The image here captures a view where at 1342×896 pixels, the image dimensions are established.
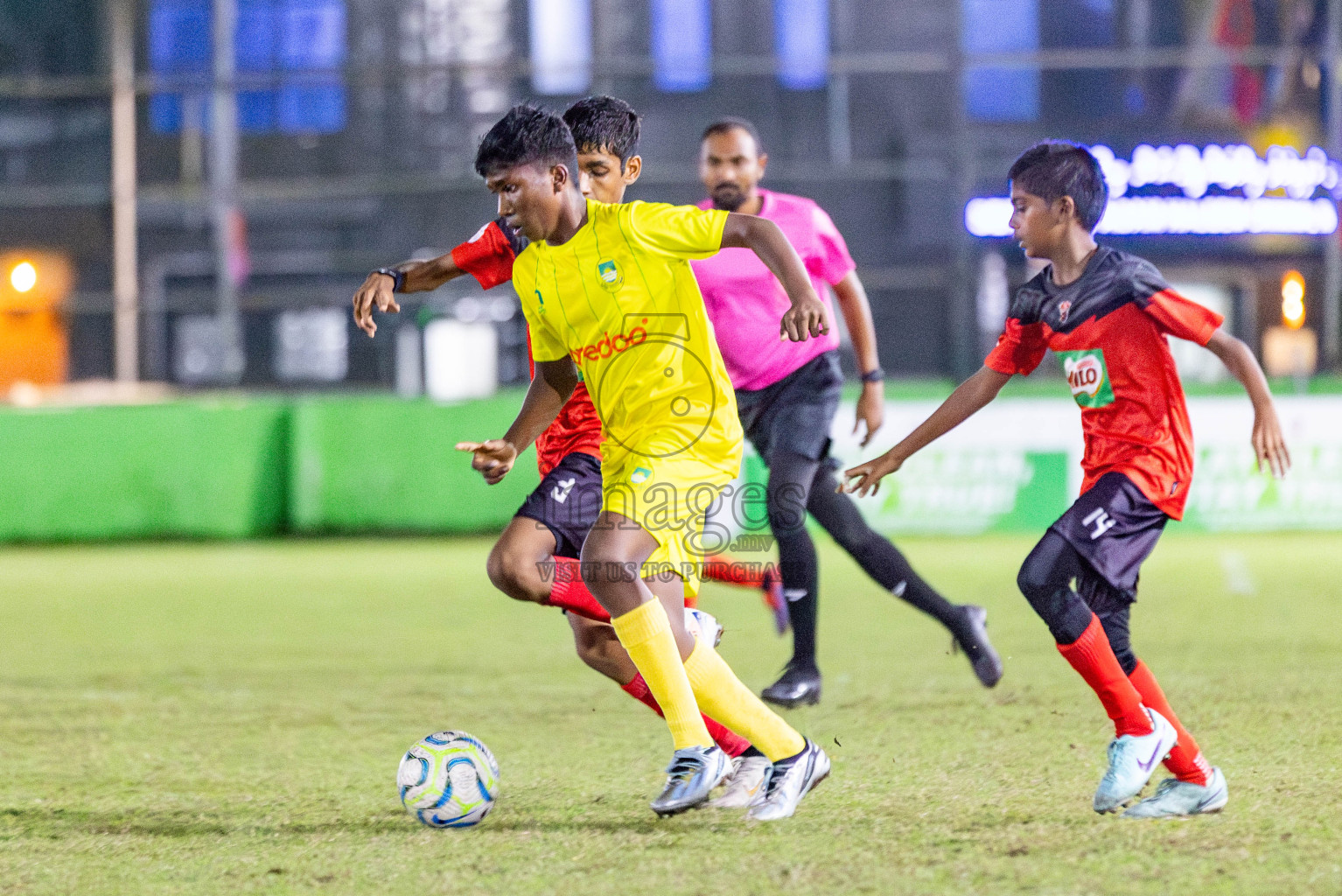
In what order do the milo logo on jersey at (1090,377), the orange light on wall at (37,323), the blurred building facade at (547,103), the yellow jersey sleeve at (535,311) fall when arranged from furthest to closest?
the orange light on wall at (37,323), the blurred building facade at (547,103), the yellow jersey sleeve at (535,311), the milo logo on jersey at (1090,377)

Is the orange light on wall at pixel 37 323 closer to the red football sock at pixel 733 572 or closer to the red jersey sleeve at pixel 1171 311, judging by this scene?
the red football sock at pixel 733 572

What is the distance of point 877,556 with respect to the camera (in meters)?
5.44

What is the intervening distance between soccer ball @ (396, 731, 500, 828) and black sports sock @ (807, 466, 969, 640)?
6.18ft

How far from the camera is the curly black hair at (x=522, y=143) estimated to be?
3.68m

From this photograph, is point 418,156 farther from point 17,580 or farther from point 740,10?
point 17,580

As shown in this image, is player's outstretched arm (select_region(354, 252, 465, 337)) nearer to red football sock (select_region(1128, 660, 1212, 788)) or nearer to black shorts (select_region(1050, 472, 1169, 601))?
black shorts (select_region(1050, 472, 1169, 601))

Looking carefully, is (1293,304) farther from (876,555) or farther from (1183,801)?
(1183,801)

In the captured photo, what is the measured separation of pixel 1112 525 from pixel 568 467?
1.42 meters

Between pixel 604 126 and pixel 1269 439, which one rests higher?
pixel 604 126

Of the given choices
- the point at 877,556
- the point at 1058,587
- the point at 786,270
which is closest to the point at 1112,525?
the point at 1058,587

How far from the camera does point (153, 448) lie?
1284 centimetres

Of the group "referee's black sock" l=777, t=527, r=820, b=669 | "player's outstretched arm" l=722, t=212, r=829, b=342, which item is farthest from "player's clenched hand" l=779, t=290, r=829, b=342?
"referee's black sock" l=777, t=527, r=820, b=669

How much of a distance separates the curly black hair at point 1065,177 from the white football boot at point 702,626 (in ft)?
4.45

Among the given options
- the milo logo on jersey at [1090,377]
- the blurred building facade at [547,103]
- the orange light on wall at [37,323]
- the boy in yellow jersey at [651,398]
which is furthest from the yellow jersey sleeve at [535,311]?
the orange light on wall at [37,323]
